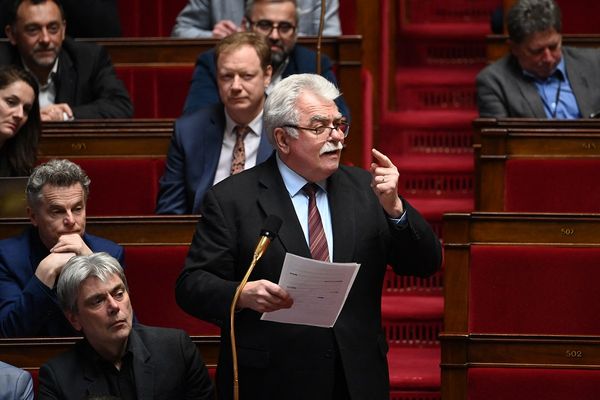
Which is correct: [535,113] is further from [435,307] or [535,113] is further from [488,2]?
[488,2]

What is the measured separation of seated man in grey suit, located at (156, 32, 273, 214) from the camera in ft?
4.50

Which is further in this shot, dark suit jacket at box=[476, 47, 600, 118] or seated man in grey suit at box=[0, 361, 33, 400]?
dark suit jacket at box=[476, 47, 600, 118]

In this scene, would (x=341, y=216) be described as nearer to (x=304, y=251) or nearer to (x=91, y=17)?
(x=304, y=251)

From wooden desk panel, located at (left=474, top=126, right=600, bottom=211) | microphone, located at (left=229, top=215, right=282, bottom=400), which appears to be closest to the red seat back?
wooden desk panel, located at (left=474, top=126, right=600, bottom=211)

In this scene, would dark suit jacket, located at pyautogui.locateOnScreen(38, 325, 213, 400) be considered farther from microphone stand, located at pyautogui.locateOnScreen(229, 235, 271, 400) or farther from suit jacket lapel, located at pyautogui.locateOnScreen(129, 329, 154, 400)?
microphone stand, located at pyautogui.locateOnScreen(229, 235, 271, 400)

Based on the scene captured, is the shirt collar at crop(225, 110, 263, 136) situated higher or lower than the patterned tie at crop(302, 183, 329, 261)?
higher

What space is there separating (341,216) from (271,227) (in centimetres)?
11

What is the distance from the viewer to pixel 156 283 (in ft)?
4.14

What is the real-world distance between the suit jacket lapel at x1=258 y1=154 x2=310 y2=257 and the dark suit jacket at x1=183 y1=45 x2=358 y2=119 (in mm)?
550

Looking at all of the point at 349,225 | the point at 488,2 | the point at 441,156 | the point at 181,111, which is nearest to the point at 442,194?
the point at 441,156

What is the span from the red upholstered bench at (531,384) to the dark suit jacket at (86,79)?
2.15ft

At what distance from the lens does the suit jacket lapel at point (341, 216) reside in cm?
99

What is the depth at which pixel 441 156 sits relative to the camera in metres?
1.83

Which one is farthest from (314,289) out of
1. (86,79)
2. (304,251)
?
(86,79)
